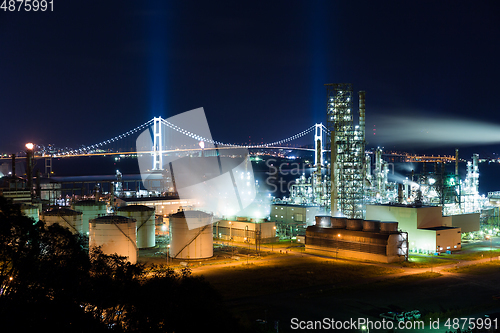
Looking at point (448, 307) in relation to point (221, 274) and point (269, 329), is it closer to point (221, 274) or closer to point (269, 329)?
point (269, 329)

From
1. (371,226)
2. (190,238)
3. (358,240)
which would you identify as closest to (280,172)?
(371,226)

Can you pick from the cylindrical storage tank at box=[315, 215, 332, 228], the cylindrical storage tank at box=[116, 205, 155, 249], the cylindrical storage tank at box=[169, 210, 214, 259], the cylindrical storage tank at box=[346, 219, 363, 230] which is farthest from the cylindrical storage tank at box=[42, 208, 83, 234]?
the cylindrical storage tank at box=[346, 219, 363, 230]

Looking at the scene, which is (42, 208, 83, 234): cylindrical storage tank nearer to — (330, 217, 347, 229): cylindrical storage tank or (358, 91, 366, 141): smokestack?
(330, 217, 347, 229): cylindrical storage tank

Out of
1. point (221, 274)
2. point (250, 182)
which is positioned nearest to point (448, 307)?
point (221, 274)

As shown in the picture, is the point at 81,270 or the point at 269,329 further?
the point at 269,329

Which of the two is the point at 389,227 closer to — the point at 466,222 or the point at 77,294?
the point at 466,222

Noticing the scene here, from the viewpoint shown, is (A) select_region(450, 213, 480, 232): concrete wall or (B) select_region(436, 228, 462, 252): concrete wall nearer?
(B) select_region(436, 228, 462, 252): concrete wall
